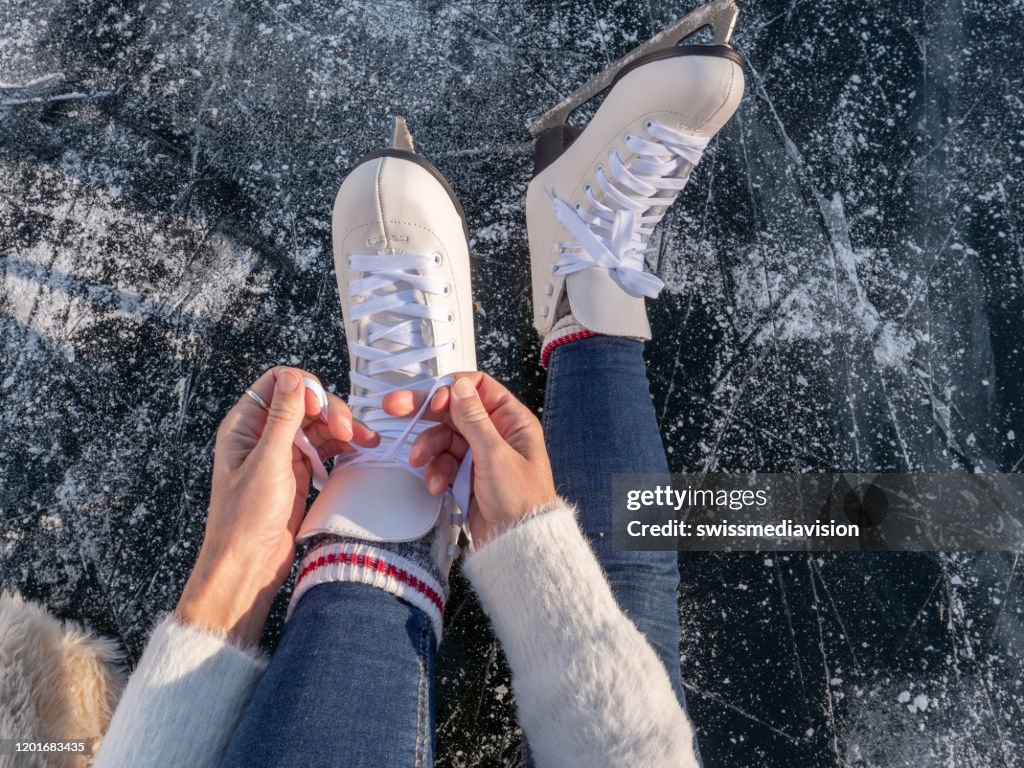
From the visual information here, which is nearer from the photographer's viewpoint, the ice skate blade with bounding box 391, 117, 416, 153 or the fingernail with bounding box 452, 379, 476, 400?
the fingernail with bounding box 452, 379, 476, 400

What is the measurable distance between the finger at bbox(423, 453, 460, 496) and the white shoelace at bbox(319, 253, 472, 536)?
11cm

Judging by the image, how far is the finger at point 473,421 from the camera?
71 centimetres

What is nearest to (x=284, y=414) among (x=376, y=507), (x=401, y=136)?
(x=376, y=507)

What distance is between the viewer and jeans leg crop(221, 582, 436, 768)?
588 millimetres

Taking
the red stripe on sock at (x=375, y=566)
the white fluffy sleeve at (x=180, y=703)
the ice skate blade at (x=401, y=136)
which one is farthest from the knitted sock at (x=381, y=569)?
the ice skate blade at (x=401, y=136)

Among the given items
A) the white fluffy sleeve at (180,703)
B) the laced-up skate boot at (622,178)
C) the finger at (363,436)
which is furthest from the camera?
the laced-up skate boot at (622,178)

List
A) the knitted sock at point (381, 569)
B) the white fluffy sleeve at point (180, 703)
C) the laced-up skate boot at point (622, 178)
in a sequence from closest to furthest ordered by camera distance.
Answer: the white fluffy sleeve at point (180, 703) → the knitted sock at point (381, 569) → the laced-up skate boot at point (622, 178)

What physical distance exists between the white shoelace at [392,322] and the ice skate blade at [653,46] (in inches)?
14.4

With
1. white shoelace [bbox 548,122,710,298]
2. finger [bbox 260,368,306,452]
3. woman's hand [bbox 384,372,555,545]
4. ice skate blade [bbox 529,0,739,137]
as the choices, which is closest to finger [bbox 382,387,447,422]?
woman's hand [bbox 384,372,555,545]

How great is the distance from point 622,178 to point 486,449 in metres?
0.52

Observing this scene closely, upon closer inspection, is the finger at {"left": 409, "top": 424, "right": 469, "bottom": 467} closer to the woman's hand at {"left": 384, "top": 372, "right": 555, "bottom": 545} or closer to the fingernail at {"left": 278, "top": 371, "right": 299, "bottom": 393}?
the woman's hand at {"left": 384, "top": 372, "right": 555, "bottom": 545}

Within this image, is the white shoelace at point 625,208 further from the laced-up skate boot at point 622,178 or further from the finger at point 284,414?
the finger at point 284,414

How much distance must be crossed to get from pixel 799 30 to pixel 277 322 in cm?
109

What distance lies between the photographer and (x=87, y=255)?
104cm
